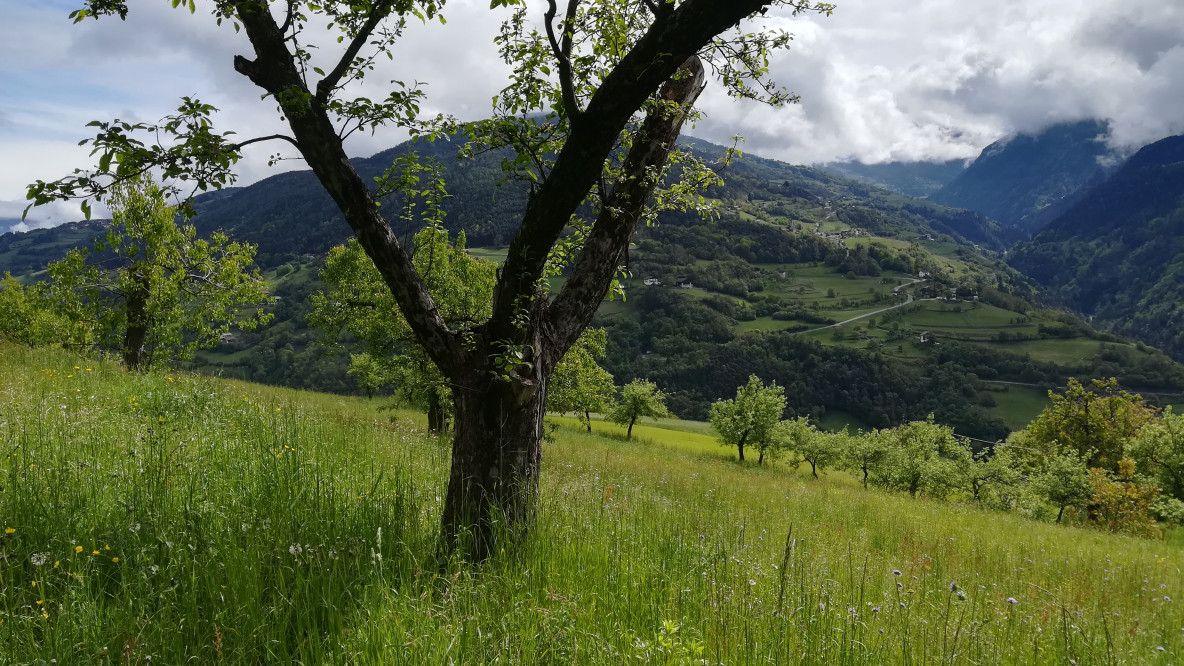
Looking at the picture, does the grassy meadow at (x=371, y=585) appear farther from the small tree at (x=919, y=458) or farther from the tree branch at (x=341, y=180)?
the small tree at (x=919, y=458)

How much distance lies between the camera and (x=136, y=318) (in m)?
20.5

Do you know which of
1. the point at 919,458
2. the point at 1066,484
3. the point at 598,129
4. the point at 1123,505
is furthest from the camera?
the point at 919,458

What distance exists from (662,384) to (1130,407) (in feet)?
506

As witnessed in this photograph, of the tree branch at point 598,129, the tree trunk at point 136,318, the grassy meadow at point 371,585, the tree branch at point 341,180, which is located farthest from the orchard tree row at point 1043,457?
the tree trunk at point 136,318

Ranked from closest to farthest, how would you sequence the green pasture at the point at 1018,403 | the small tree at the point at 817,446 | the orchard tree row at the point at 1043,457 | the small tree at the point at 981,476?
the orchard tree row at the point at 1043,457 → the small tree at the point at 981,476 → the small tree at the point at 817,446 → the green pasture at the point at 1018,403

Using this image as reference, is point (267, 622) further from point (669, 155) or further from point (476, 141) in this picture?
point (669, 155)

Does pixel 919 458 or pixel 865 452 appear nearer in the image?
pixel 919 458

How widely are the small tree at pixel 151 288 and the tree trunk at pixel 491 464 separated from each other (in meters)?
19.7

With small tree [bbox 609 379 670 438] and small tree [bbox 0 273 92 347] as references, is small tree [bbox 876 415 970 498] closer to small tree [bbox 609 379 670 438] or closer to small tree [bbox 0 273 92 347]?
small tree [bbox 609 379 670 438]

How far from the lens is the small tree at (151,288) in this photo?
786 inches

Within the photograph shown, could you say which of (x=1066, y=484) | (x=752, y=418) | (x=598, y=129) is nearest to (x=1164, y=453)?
(x=1066, y=484)

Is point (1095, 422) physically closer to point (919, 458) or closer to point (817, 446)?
point (919, 458)

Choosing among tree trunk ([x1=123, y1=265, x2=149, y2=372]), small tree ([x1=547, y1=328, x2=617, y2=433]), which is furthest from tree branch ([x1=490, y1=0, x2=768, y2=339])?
tree trunk ([x1=123, y1=265, x2=149, y2=372])

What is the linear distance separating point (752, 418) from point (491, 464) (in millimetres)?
49526
